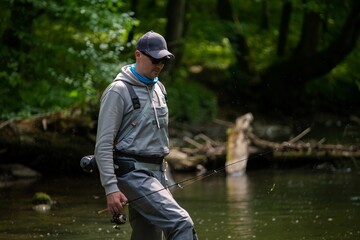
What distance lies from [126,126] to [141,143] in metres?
0.15

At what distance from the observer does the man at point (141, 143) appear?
17.4 feet

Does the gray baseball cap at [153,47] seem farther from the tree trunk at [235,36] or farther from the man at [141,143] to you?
the tree trunk at [235,36]

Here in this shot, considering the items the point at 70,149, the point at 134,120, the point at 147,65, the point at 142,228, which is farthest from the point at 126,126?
the point at 70,149

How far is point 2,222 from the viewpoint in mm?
9500

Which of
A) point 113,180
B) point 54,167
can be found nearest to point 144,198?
point 113,180

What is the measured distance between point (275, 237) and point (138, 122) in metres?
3.39

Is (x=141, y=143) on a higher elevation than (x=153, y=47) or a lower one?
lower

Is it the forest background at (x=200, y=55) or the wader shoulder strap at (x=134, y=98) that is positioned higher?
the wader shoulder strap at (x=134, y=98)

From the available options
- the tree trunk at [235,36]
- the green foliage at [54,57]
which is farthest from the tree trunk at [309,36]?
the green foliage at [54,57]

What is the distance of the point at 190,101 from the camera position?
78.0ft

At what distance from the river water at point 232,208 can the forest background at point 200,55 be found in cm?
235

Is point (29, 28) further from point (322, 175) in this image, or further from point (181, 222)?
point (181, 222)

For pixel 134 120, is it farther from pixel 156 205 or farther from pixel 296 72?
pixel 296 72

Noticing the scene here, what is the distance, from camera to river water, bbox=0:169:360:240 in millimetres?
8709
